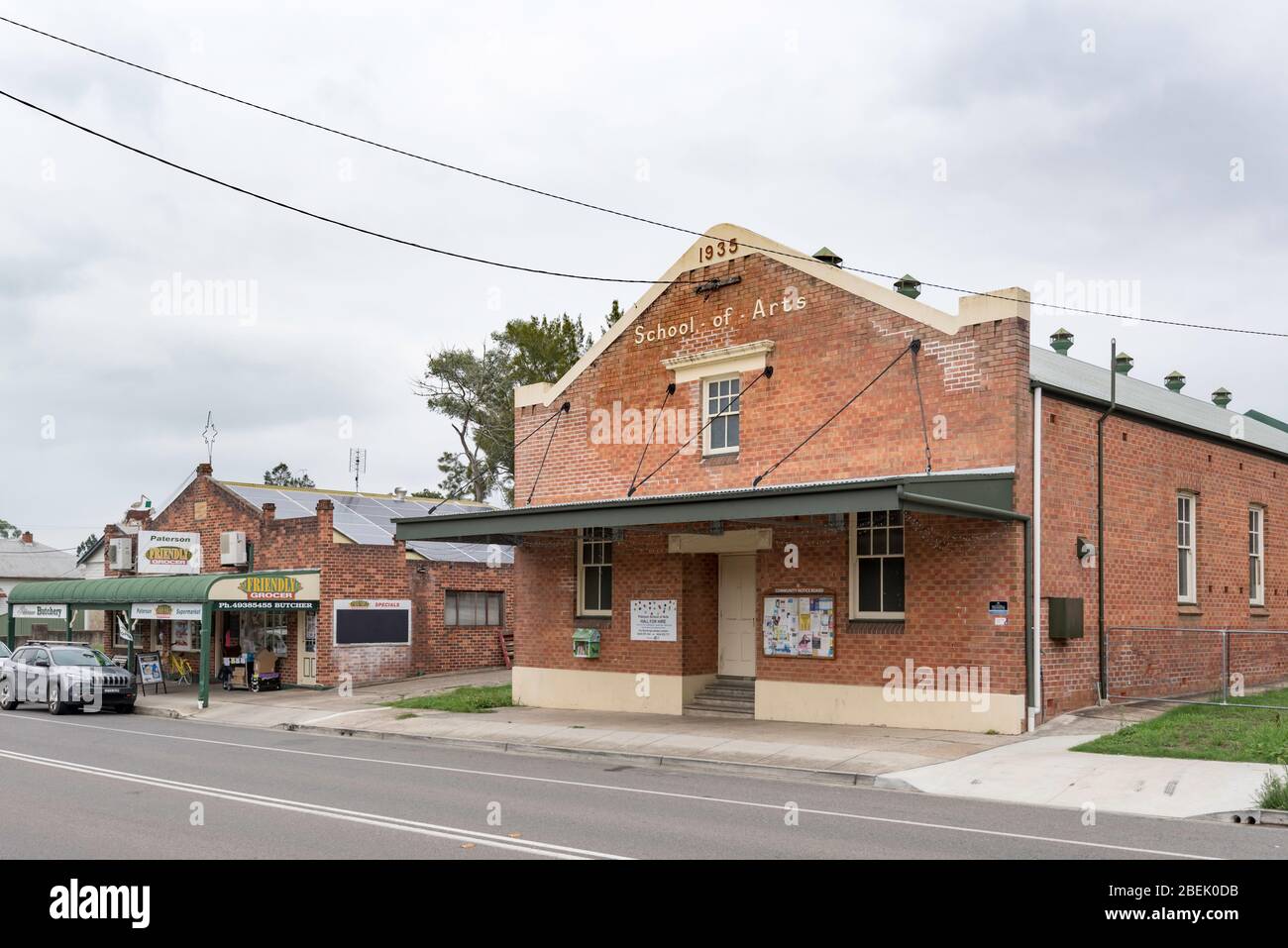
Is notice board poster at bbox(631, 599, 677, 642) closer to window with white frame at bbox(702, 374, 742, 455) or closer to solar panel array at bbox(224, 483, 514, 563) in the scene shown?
window with white frame at bbox(702, 374, 742, 455)

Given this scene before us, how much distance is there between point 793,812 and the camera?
1141cm

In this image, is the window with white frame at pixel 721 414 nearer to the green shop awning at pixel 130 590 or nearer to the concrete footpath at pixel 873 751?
the concrete footpath at pixel 873 751

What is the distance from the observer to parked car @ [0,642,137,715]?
25.4m

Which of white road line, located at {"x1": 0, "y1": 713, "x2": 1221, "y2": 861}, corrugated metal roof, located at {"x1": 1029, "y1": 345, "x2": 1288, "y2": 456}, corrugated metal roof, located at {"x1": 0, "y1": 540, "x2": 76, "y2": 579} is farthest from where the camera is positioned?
corrugated metal roof, located at {"x1": 0, "y1": 540, "x2": 76, "y2": 579}

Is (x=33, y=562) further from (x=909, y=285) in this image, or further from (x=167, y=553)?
(x=909, y=285)

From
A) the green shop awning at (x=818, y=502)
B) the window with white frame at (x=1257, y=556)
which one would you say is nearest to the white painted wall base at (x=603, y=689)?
the green shop awning at (x=818, y=502)

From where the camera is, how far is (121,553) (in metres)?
37.0

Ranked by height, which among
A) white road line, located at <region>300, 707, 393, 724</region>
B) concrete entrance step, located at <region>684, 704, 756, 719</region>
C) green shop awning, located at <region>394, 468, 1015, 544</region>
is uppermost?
green shop awning, located at <region>394, 468, 1015, 544</region>

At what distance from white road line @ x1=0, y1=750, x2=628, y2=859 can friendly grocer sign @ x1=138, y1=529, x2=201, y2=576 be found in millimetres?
17824

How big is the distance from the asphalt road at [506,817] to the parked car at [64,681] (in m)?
9.83

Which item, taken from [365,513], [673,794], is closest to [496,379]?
[365,513]

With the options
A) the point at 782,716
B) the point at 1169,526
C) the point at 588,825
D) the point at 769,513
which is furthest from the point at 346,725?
the point at 1169,526

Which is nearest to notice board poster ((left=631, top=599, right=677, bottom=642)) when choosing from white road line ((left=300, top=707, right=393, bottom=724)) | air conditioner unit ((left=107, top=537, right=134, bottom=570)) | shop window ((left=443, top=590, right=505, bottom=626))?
white road line ((left=300, top=707, right=393, bottom=724))
